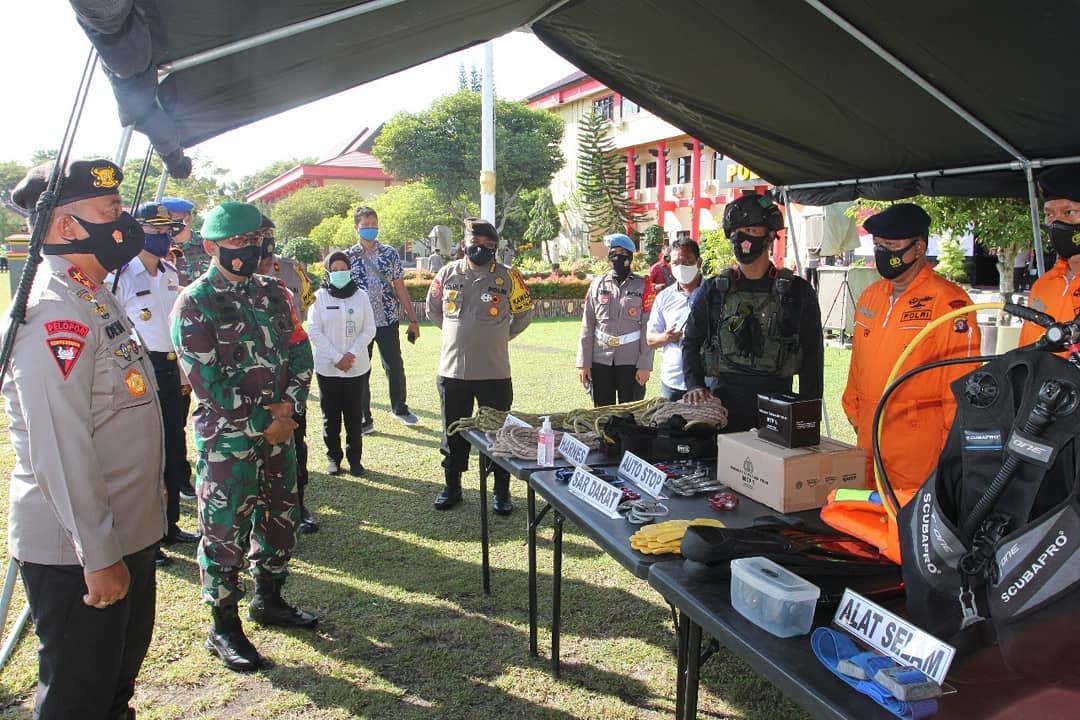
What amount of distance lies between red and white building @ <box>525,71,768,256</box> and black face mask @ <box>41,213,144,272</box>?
2840 cm

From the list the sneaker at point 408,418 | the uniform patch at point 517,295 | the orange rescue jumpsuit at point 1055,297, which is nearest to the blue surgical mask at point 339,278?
the uniform patch at point 517,295

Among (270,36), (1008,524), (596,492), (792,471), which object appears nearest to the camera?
(1008,524)

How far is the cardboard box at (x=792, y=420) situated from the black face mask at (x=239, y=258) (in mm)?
2205

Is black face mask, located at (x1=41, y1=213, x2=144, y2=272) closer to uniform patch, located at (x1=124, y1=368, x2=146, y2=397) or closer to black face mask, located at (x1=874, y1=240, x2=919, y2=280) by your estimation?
uniform patch, located at (x1=124, y1=368, x2=146, y2=397)

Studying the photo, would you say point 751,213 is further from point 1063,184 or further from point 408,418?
point 408,418

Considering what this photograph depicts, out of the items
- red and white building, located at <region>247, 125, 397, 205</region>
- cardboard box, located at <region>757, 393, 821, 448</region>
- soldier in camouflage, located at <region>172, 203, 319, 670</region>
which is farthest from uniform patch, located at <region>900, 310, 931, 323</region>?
red and white building, located at <region>247, 125, 397, 205</region>

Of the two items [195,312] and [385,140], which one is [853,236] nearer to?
[195,312]

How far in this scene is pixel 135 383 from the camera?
86.2 inches

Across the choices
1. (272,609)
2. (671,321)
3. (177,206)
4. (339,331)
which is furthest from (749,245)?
(177,206)

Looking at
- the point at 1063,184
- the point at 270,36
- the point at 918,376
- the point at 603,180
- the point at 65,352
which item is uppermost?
the point at 603,180

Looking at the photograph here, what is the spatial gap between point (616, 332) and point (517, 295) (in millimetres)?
835

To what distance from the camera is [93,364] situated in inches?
80.4

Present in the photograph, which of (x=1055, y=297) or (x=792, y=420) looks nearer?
(x=792, y=420)

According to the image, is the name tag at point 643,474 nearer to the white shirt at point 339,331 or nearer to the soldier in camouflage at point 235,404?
the soldier in camouflage at point 235,404
